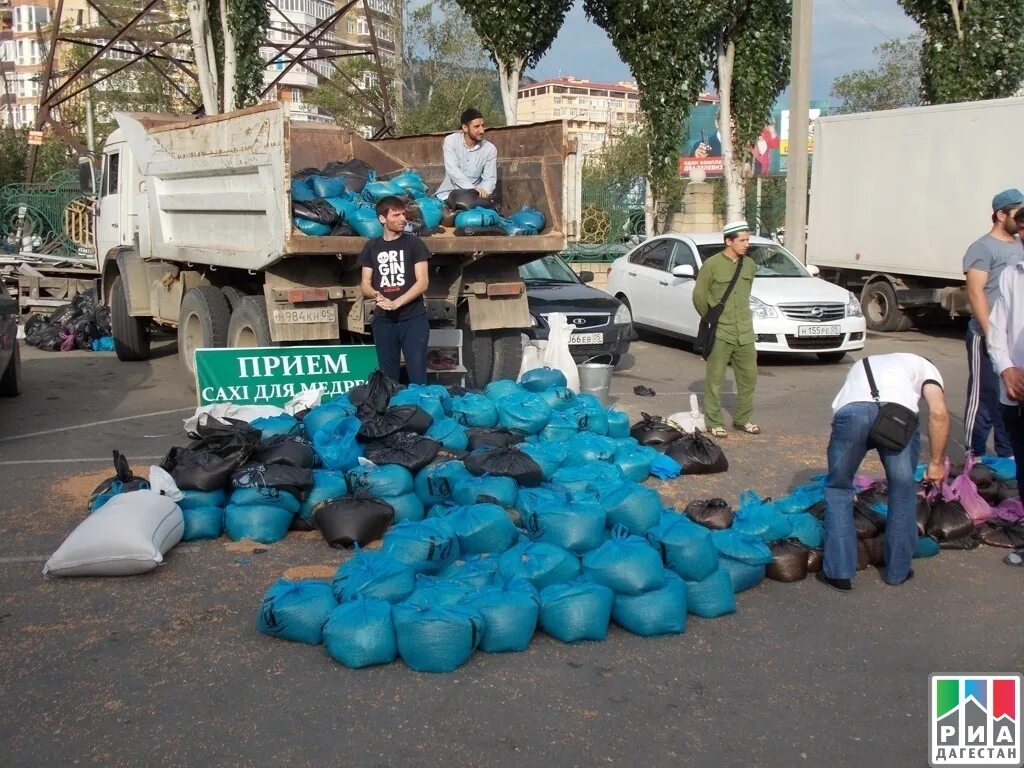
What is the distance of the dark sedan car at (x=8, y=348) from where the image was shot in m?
9.34

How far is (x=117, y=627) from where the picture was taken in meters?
4.77

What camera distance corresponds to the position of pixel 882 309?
54.0 ft

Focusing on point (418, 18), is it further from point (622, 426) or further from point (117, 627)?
point (117, 627)

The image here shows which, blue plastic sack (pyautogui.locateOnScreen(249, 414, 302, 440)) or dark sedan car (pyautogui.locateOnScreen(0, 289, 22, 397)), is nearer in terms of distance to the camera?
blue plastic sack (pyautogui.locateOnScreen(249, 414, 302, 440))

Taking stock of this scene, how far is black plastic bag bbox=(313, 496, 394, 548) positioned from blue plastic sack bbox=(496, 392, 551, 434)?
1.66m

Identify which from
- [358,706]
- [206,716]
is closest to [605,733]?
[358,706]

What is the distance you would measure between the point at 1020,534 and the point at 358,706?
391 cm

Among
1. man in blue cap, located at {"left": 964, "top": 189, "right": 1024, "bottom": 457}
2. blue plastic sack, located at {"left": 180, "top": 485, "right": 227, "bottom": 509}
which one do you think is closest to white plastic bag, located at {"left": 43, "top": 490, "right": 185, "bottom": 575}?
blue plastic sack, located at {"left": 180, "top": 485, "right": 227, "bottom": 509}

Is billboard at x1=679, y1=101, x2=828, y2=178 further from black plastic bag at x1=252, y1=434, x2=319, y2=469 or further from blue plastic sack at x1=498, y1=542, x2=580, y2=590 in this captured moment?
blue plastic sack at x1=498, y1=542, x2=580, y2=590

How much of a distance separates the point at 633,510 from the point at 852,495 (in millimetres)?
1055

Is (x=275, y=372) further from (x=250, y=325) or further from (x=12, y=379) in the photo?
(x=12, y=379)

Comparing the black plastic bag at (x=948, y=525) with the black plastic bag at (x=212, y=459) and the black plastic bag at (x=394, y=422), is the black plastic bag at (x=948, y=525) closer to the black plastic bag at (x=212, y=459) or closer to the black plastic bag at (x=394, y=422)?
the black plastic bag at (x=394, y=422)

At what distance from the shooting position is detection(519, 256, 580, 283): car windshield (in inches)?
510

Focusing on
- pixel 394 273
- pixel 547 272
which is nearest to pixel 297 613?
pixel 394 273
